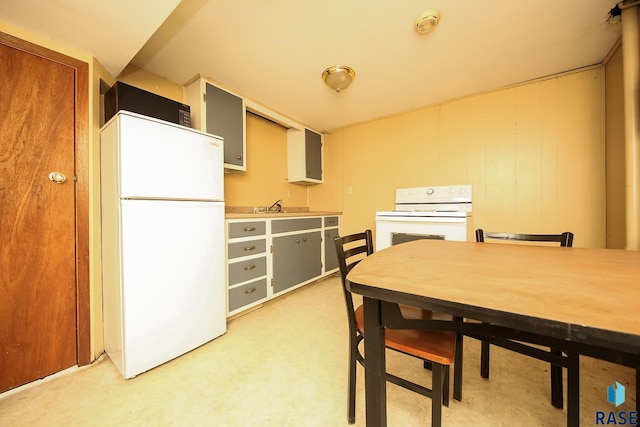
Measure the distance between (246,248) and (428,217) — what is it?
1.67 m

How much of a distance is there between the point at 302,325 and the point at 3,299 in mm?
1727

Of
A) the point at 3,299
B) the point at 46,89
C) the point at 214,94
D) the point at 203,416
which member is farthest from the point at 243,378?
the point at 214,94

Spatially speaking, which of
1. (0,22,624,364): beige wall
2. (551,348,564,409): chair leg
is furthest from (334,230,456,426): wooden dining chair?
(0,22,624,364): beige wall

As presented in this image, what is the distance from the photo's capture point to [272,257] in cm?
230

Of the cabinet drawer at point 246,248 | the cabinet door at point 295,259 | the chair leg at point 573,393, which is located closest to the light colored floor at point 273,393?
the chair leg at point 573,393

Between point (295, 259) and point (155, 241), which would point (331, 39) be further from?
point (295, 259)

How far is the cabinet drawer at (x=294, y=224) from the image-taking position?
2.36 m

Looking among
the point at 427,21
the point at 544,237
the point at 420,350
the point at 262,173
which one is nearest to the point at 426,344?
the point at 420,350

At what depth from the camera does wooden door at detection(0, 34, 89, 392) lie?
3.96 ft

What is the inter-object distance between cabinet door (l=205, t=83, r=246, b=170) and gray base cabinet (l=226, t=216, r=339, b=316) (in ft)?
2.23

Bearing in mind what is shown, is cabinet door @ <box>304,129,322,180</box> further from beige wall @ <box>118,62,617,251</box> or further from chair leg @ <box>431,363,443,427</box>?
chair leg @ <box>431,363,443,427</box>

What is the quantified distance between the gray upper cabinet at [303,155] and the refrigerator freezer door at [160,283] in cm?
169

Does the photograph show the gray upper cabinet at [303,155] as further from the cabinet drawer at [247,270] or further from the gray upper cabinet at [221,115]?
the cabinet drawer at [247,270]

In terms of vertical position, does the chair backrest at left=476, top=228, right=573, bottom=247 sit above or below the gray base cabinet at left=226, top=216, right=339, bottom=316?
above
